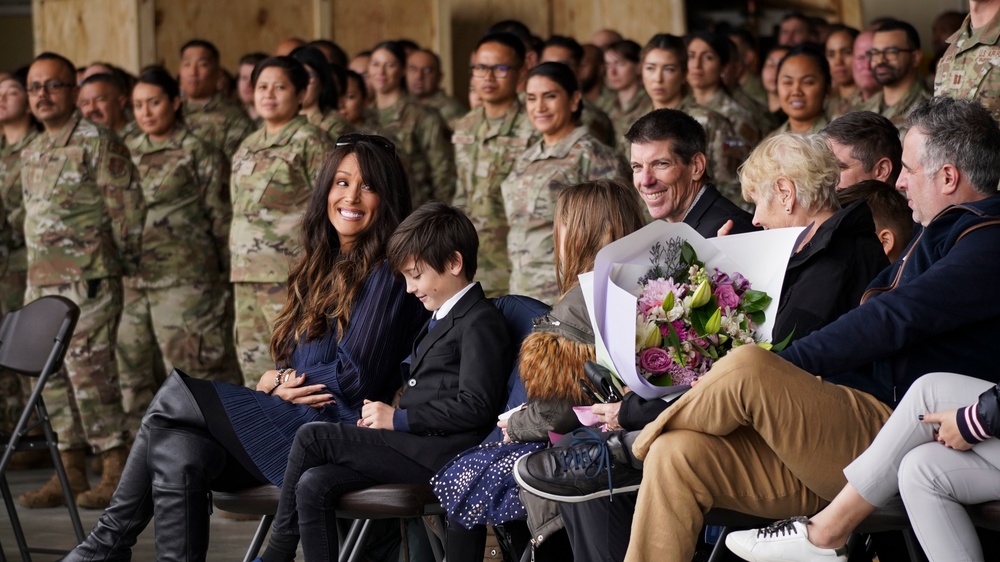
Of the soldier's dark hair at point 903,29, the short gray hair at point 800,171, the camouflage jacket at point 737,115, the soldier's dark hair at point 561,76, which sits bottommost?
the short gray hair at point 800,171

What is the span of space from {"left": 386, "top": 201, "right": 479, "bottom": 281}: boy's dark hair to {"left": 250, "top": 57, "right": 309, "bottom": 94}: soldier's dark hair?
223 centimetres

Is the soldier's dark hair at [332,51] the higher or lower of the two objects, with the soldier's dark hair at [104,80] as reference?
higher

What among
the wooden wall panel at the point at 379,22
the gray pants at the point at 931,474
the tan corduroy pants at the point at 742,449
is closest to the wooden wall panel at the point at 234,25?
the wooden wall panel at the point at 379,22

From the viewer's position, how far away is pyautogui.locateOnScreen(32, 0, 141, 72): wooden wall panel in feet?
26.2

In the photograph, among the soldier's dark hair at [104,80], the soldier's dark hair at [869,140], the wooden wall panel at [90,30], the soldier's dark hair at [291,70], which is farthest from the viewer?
the wooden wall panel at [90,30]

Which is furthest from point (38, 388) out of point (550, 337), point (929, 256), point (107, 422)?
point (929, 256)

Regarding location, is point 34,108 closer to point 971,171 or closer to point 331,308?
point 331,308

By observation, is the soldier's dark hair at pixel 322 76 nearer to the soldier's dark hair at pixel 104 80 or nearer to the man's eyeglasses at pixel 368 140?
the soldier's dark hair at pixel 104 80

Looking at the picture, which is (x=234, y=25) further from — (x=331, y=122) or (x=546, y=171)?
(x=546, y=171)

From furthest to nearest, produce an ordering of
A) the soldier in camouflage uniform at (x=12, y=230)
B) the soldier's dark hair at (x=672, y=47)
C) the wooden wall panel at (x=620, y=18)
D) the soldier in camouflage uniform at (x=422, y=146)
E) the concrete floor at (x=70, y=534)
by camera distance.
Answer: the wooden wall panel at (x=620, y=18) < the soldier in camouflage uniform at (x=422, y=146) < the soldier in camouflage uniform at (x=12, y=230) < the soldier's dark hair at (x=672, y=47) < the concrete floor at (x=70, y=534)

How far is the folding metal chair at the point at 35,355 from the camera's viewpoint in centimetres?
429

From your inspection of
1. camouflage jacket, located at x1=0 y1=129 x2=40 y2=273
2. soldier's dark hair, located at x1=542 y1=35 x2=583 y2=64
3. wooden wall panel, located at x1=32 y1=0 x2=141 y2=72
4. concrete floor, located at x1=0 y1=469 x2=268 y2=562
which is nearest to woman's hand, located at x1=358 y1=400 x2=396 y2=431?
concrete floor, located at x1=0 y1=469 x2=268 y2=562

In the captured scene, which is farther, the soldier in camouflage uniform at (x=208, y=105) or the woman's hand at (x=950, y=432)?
the soldier in camouflage uniform at (x=208, y=105)

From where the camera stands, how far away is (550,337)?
308cm
